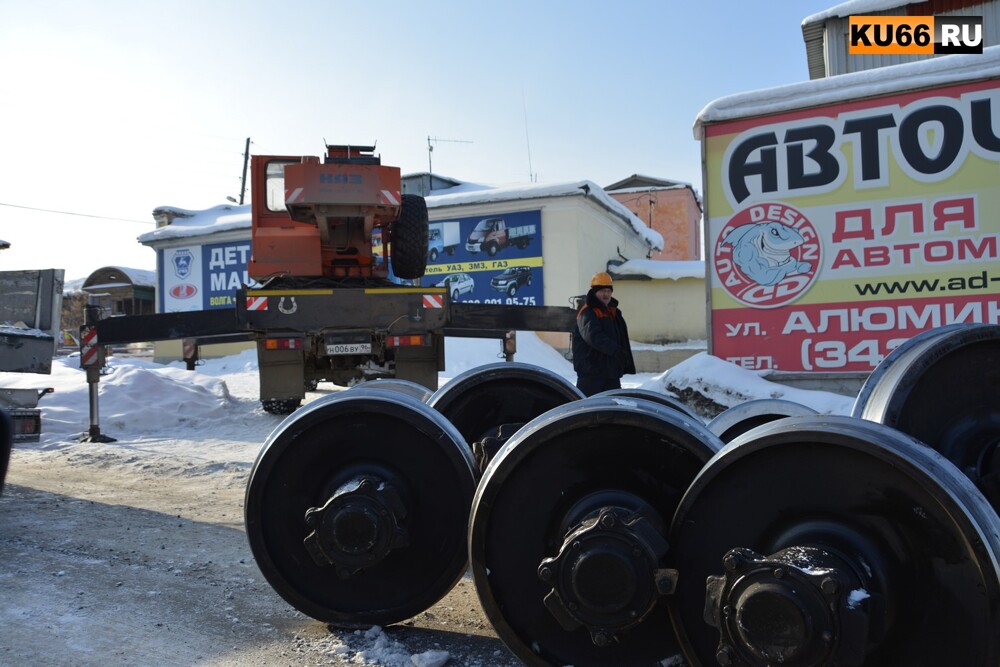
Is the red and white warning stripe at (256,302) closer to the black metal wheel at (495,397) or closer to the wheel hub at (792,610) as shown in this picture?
the black metal wheel at (495,397)

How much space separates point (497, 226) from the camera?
743 inches

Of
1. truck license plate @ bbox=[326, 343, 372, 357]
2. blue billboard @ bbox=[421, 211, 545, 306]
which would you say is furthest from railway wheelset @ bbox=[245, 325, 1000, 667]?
blue billboard @ bbox=[421, 211, 545, 306]

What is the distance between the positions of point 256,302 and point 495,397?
15.8ft

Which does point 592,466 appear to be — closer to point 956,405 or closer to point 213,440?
point 956,405

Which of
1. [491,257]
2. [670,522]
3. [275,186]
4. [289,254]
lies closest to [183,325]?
[289,254]

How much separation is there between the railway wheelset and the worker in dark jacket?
3.09 meters

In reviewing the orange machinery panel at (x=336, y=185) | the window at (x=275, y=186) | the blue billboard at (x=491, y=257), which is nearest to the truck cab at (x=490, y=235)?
the blue billboard at (x=491, y=257)

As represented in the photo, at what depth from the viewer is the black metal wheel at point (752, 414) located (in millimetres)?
3619

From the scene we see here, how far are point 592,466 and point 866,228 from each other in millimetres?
8289

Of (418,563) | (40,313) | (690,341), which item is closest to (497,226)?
(690,341)

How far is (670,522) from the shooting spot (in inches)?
91.6

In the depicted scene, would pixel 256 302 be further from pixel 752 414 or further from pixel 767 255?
pixel 767 255

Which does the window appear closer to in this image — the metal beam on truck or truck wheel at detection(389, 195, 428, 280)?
truck wheel at detection(389, 195, 428, 280)

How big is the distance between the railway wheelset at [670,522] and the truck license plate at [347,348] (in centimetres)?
529
